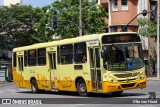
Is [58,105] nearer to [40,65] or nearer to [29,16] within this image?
[40,65]

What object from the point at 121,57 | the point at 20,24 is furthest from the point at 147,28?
the point at 121,57

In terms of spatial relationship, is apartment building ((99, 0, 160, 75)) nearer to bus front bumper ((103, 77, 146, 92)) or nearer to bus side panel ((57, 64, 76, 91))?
bus side panel ((57, 64, 76, 91))

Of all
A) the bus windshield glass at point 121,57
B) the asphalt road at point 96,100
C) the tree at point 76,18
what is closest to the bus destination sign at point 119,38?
the bus windshield glass at point 121,57

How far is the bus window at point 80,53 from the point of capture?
21.9 metres

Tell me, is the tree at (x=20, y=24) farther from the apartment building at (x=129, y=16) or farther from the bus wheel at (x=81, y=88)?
the bus wheel at (x=81, y=88)

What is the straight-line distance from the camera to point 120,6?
54.3 meters

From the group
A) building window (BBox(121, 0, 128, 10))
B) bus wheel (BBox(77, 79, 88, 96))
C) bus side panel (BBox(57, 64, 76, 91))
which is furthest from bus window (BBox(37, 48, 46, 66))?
building window (BBox(121, 0, 128, 10))

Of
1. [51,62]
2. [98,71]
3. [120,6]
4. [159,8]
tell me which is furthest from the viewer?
[120,6]

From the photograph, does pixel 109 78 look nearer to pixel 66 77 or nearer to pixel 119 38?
pixel 119 38

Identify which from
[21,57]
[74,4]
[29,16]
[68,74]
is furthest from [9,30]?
[68,74]

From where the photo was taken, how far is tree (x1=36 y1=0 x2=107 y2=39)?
5553cm

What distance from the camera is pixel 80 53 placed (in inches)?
873

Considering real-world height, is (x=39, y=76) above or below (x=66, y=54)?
below

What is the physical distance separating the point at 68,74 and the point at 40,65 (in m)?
3.25
